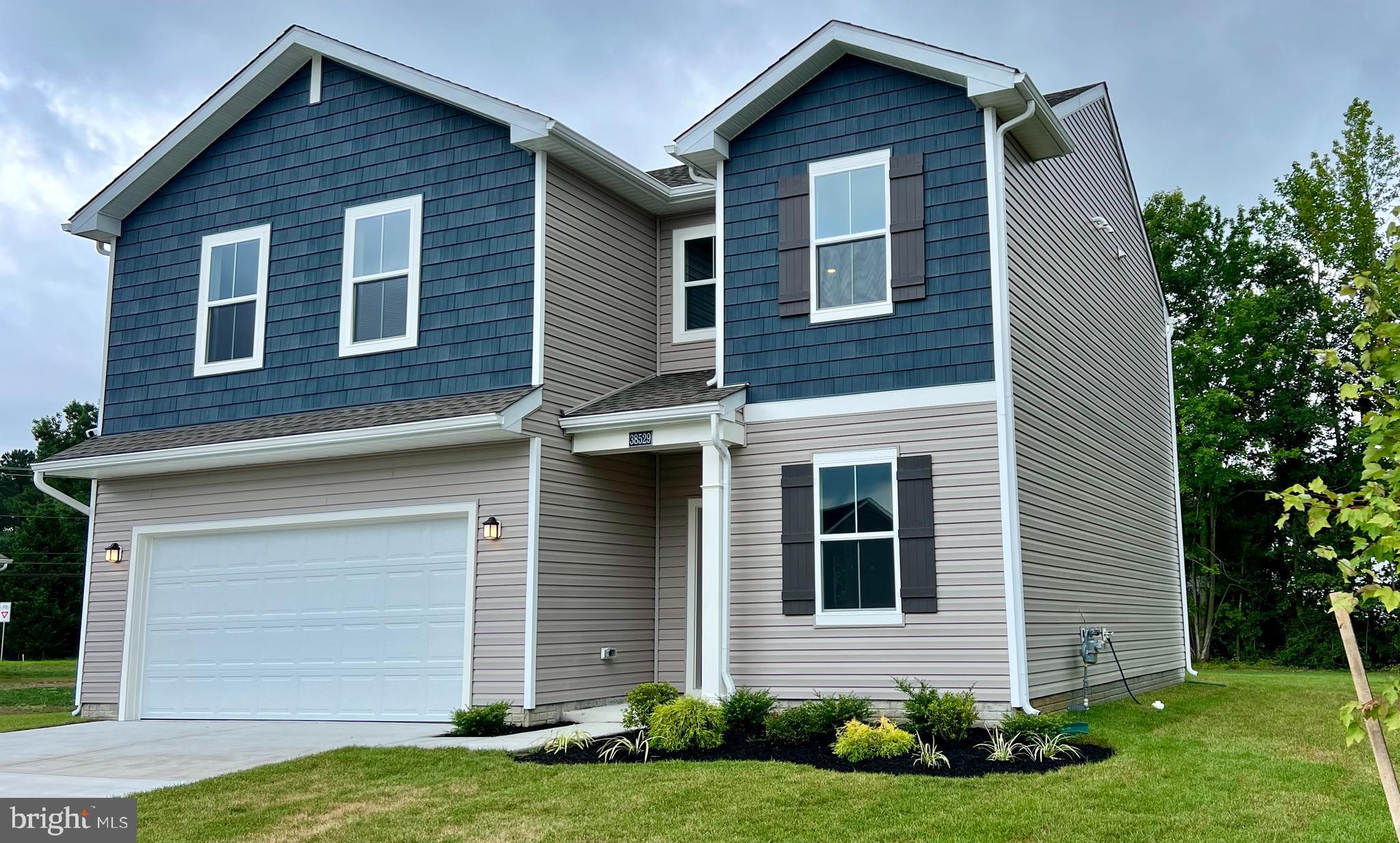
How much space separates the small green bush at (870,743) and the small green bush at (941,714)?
1.75 ft

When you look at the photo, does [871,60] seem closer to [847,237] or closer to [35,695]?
[847,237]

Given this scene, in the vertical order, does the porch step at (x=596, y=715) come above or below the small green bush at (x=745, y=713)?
below

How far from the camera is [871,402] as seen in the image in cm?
1073

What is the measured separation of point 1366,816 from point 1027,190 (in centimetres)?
670

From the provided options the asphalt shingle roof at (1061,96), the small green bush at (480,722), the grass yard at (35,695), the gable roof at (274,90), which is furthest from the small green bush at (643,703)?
the asphalt shingle roof at (1061,96)

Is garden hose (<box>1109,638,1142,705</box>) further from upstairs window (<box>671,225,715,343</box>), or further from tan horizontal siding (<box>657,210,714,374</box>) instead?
upstairs window (<box>671,225,715,343</box>)

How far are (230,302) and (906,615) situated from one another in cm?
854

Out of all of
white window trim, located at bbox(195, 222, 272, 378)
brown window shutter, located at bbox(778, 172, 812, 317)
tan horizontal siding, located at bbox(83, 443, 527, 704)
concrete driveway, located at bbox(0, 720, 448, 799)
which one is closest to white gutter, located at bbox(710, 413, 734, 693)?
brown window shutter, located at bbox(778, 172, 812, 317)

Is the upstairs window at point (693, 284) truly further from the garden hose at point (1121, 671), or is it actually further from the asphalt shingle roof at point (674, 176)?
the garden hose at point (1121, 671)

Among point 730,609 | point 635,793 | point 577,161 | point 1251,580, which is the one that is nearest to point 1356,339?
point 635,793

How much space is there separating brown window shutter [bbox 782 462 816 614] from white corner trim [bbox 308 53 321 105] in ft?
23.5

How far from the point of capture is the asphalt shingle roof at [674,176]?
13.9 metres

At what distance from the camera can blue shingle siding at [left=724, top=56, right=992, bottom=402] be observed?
10555 millimetres

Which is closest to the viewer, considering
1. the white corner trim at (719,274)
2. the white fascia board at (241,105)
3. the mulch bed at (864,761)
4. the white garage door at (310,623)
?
the mulch bed at (864,761)
